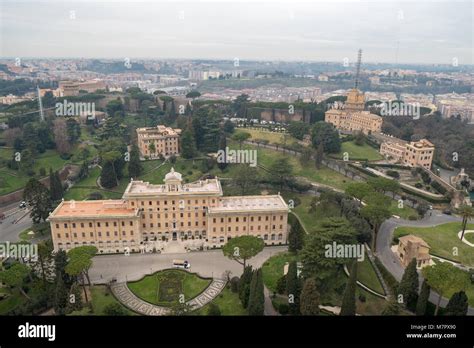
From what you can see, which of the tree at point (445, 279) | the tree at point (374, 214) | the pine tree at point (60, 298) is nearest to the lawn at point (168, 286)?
the pine tree at point (60, 298)

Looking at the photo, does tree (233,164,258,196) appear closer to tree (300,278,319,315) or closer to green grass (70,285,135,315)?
green grass (70,285,135,315)

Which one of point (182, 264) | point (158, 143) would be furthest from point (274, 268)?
point (158, 143)

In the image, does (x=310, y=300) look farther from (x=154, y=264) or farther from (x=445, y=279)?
(x=154, y=264)

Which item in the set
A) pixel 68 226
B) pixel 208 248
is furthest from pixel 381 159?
pixel 68 226

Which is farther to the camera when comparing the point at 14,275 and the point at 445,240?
the point at 445,240
